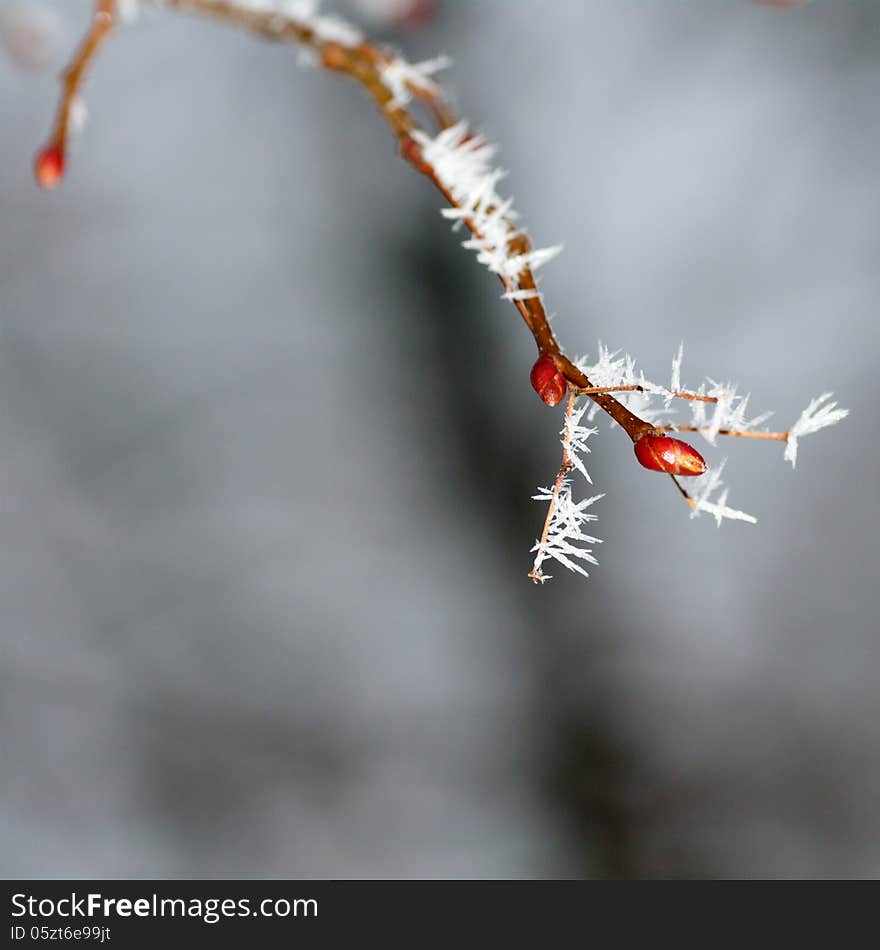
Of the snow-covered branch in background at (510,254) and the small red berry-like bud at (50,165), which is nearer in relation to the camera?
the snow-covered branch in background at (510,254)

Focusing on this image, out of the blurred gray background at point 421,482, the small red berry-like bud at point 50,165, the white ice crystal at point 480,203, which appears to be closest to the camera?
the white ice crystal at point 480,203

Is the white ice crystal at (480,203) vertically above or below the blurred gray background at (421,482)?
below

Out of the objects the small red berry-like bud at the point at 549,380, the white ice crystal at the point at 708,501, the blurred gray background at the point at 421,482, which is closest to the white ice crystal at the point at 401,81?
the small red berry-like bud at the point at 549,380

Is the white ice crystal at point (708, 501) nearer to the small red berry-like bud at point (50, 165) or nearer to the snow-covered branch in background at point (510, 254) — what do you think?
the snow-covered branch in background at point (510, 254)

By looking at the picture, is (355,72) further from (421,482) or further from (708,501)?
(421,482)

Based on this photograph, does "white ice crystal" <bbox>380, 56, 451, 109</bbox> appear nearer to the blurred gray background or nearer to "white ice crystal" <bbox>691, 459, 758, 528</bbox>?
"white ice crystal" <bbox>691, 459, 758, 528</bbox>

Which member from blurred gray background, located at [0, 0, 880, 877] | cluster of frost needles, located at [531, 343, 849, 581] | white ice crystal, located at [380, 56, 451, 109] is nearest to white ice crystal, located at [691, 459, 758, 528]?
cluster of frost needles, located at [531, 343, 849, 581]
